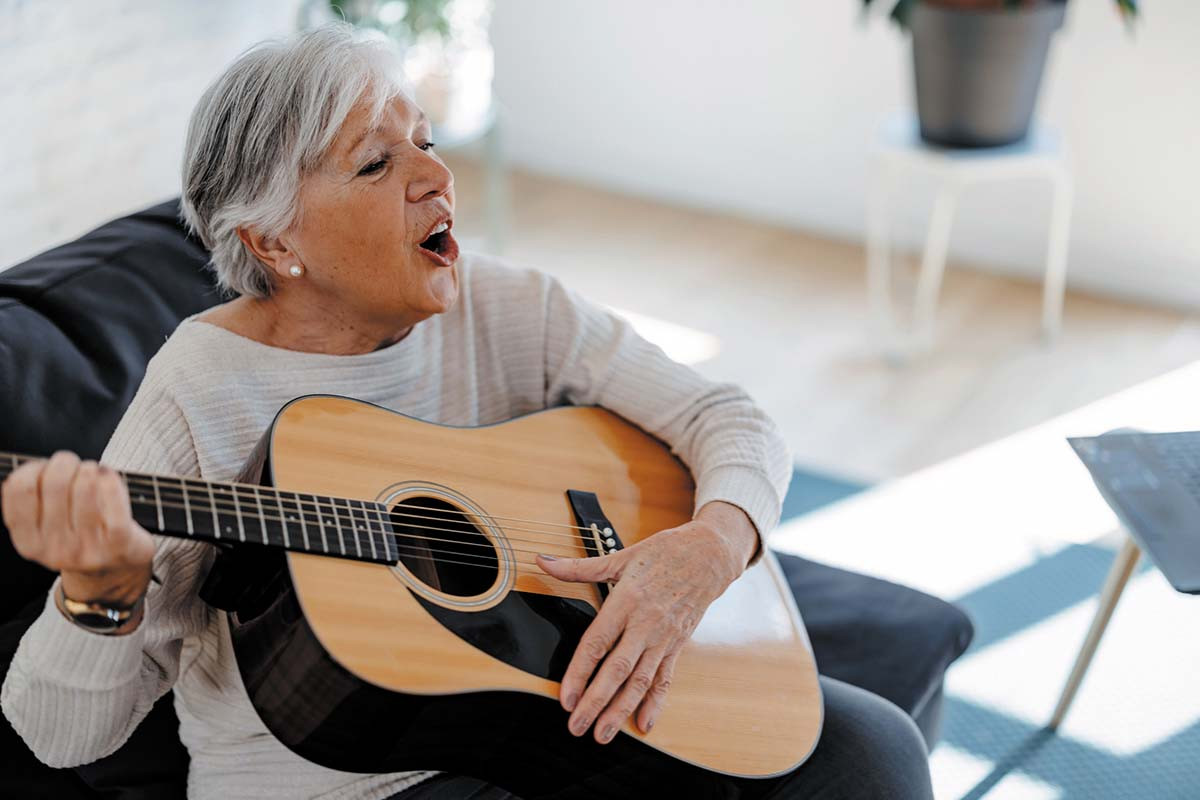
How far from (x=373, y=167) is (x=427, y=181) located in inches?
2.4

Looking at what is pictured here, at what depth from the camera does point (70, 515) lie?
99 cm

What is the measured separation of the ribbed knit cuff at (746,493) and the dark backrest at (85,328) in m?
0.67

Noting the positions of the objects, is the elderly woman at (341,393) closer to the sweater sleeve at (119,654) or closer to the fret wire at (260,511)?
the sweater sleeve at (119,654)

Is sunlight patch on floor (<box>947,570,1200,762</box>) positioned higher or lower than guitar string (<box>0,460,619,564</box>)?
lower

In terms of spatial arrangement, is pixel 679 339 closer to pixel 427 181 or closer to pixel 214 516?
pixel 427 181

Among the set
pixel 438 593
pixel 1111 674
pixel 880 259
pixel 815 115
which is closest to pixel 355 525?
pixel 438 593

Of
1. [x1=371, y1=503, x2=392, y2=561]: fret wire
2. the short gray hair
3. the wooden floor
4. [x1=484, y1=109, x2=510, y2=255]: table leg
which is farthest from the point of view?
[x1=484, y1=109, x2=510, y2=255]: table leg

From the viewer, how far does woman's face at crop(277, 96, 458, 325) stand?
1.36m

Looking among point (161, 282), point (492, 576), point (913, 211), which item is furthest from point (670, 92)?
point (492, 576)

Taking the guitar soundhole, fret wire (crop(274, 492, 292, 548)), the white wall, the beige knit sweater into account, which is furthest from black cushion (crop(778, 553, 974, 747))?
the white wall

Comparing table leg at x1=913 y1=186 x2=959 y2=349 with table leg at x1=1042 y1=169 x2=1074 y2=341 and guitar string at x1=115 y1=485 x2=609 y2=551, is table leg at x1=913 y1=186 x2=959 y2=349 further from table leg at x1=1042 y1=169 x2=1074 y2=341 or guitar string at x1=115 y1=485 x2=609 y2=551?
guitar string at x1=115 y1=485 x2=609 y2=551

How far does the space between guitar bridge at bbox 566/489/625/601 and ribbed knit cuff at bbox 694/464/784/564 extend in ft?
0.43

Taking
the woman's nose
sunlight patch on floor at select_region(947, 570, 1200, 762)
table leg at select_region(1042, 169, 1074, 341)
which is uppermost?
the woman's nose

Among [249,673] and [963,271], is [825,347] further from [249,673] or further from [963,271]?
[249,673]
